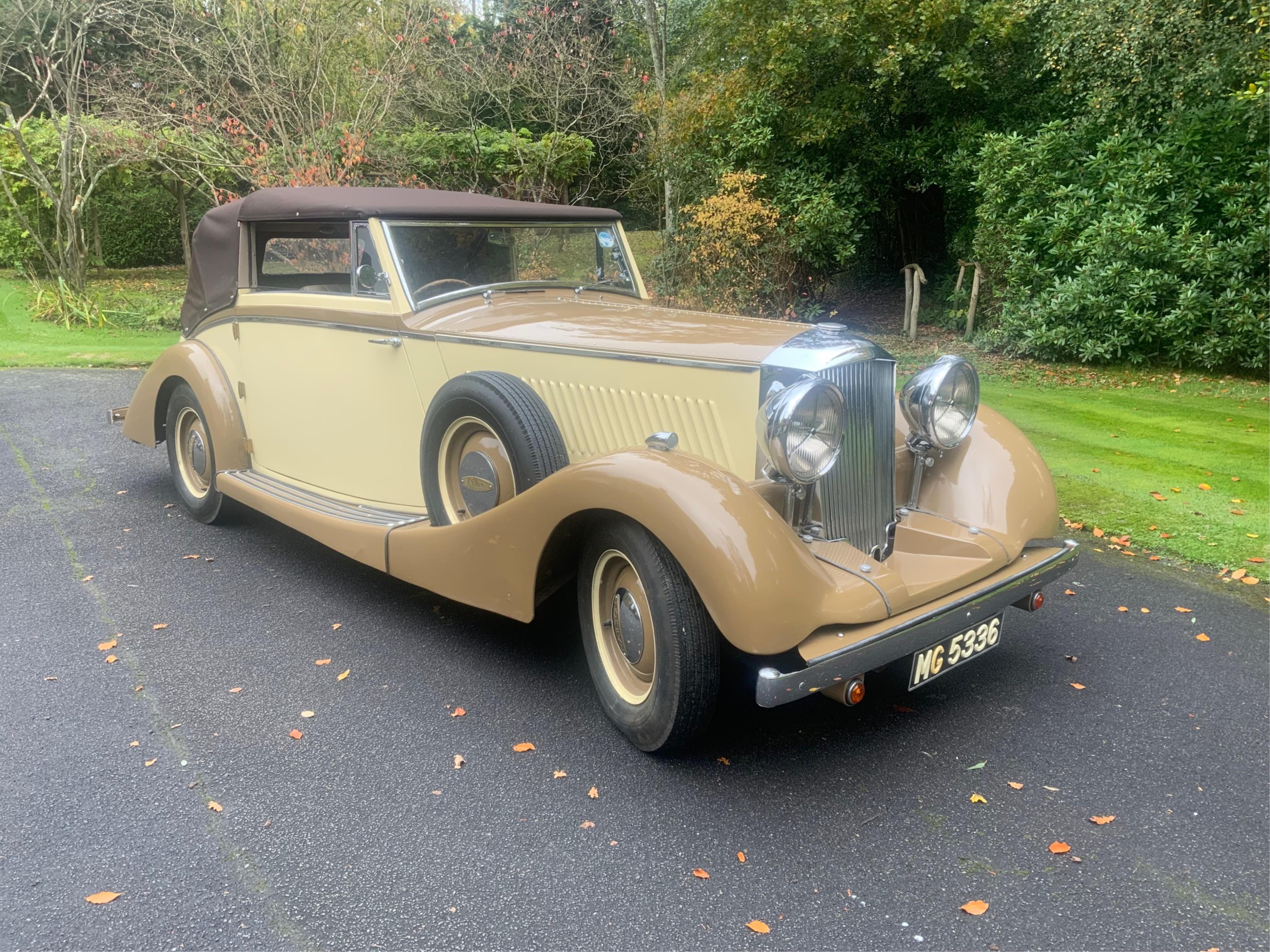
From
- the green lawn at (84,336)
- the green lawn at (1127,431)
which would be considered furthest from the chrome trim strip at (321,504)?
the green lawn at (84,336)

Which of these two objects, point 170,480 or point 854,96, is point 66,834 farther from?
point 854,96


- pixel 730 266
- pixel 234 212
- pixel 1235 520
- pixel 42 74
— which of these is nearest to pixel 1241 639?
pixel 1235 520

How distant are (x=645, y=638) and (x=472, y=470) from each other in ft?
3.75

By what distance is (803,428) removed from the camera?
112 inches

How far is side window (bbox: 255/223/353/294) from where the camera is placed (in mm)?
4598

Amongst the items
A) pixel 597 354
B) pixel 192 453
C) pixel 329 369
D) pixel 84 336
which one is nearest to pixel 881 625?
pixel 597 354

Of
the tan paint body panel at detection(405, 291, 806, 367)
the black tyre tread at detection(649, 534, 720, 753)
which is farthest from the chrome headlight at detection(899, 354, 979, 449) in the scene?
the black tyre tread at detection(649, 534, 720, 753)

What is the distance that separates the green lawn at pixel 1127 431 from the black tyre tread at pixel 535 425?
337cm

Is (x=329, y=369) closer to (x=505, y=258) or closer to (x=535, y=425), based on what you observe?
(x=505, y=258)

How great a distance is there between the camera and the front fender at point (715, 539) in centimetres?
253

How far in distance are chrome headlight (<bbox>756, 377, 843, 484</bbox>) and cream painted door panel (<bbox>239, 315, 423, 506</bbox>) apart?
174 centimetres

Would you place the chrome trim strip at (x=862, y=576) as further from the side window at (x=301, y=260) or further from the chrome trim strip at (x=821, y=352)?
the side window at (x=301, y=260)

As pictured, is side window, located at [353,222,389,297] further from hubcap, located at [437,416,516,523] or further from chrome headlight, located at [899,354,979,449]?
chrome headlight, located at [899,354,979,449]

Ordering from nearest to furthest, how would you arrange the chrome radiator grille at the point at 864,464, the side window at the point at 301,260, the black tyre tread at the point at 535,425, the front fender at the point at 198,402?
the chrome radiator grille at the point at 864,464 < the black tyre tread at the point at 535,425 < the side window at the point at 301,260 < the front fender at the point at 198,402
